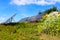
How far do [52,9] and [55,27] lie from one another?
1550cm

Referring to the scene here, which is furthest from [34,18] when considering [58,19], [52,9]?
[58,19]

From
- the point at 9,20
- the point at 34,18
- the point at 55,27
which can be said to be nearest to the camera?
the point at 55,27

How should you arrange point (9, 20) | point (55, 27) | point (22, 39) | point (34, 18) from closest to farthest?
point (22, 39)
point (55, 27)
point (9, 20)
point (34, 18)

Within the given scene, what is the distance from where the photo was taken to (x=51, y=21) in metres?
17.5

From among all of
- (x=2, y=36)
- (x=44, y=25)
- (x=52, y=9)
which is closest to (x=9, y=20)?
A: (x=44, y=25)

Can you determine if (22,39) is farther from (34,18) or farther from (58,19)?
(34,18)

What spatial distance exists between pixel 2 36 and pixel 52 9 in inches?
705

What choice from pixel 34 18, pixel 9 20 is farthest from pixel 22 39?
pixel 34 18

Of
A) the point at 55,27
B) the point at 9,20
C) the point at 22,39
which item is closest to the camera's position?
the point at 22,39

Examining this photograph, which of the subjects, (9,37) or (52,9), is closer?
(9,37)

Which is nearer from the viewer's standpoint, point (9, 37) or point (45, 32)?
point (9, 37)

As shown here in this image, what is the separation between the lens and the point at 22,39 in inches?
582

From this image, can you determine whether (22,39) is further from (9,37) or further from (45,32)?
(45,32)

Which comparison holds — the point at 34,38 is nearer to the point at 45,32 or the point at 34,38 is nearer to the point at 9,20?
the point at 45,32
